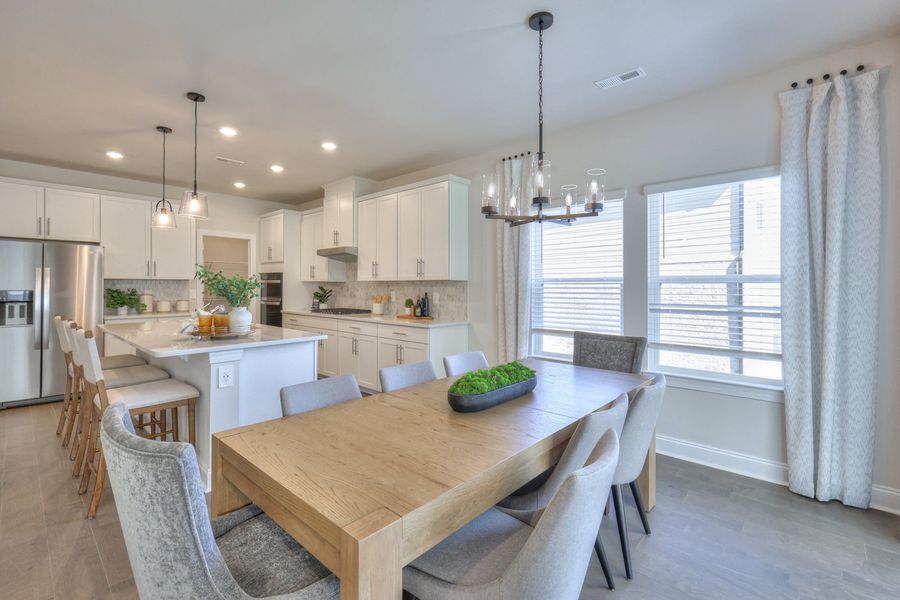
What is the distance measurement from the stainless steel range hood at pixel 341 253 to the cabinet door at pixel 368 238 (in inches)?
4.9

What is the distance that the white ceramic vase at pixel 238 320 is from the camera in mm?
3023

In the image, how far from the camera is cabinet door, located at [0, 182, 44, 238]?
4.39m

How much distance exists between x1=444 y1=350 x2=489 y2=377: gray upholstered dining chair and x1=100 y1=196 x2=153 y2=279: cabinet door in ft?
15.1

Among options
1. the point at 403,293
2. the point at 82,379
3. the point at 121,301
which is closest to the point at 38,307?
the point at 121,301

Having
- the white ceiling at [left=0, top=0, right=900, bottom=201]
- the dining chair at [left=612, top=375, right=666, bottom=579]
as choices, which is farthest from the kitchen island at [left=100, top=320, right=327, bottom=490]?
the dining chair at [left=612, top=375, right=666, bottom=579]

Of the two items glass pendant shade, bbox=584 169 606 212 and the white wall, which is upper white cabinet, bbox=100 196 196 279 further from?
glass pendant shade, bbox=584 169 606 212

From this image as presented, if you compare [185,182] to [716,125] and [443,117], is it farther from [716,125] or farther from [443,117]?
[716,125]

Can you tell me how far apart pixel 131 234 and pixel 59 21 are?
347 cm

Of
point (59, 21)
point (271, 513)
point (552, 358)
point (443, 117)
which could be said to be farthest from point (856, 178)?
point (59, 21)

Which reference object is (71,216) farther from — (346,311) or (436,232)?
(436,232)

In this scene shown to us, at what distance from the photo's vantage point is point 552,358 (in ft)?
13.0

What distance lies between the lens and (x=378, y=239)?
513cm

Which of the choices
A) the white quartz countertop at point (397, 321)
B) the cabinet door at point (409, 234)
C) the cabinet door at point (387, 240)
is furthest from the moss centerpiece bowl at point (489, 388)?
the cabinet door at point (387, 240)

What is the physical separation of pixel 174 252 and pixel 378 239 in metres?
2.71
